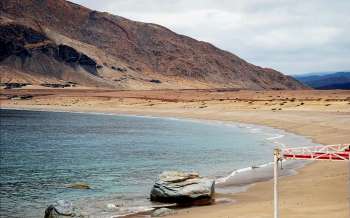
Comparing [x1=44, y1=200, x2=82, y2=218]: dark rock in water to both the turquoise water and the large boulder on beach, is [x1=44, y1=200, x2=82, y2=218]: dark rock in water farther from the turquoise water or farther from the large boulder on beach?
the large boulder on beach

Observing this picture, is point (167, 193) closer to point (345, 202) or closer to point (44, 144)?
point (345, 202)

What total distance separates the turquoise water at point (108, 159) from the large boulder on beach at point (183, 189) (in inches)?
60.0

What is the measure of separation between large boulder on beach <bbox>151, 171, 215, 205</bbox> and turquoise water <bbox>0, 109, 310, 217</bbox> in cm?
152

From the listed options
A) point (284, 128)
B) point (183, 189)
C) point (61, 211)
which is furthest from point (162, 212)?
point (284, 128)

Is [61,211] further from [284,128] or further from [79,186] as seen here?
[284,128]

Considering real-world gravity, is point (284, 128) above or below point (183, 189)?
below

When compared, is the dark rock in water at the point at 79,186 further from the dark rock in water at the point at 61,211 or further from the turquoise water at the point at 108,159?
the dark rock in water at the point at 61,211

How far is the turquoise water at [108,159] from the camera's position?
107 feet

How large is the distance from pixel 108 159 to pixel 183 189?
70.6 feet

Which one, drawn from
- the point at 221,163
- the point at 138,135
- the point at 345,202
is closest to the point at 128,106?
the point at 138,135

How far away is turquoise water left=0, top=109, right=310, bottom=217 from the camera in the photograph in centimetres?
3250

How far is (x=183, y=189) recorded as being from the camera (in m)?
29.7

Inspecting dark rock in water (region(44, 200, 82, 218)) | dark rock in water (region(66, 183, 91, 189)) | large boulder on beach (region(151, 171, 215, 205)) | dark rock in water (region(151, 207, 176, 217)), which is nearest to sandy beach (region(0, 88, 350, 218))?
dark rock in water (region(151, 207, 176, 217))

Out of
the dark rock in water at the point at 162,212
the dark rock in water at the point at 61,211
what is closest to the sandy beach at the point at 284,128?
the dark rock in water at the point at 162,212
